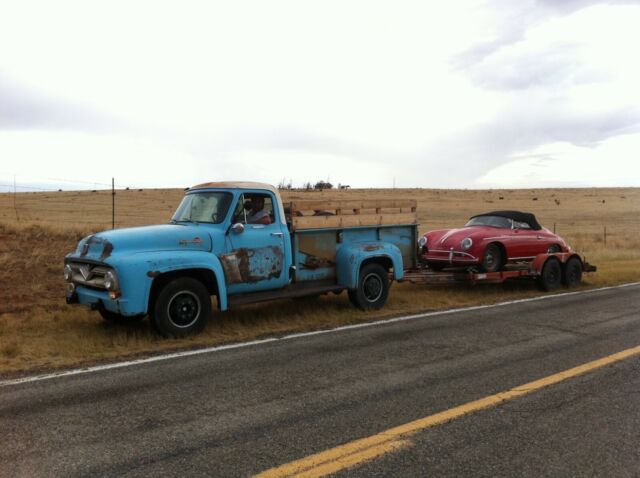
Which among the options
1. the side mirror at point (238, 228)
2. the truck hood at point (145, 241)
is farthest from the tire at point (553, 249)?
the truck hood at point (145, 241)

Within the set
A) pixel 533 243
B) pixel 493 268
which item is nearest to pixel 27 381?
pixel 493 268

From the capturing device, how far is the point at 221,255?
311 inches

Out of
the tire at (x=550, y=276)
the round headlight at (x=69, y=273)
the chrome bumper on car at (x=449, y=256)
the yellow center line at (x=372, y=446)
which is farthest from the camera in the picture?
the tire at (x=550, y=276)

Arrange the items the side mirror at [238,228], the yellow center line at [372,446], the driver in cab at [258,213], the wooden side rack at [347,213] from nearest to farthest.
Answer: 1. the yellow center line at [372,446]
2. the side mirror at [238,228]
3. the driver in cab at [258,213]
4. the wooden side rack at [347,213]

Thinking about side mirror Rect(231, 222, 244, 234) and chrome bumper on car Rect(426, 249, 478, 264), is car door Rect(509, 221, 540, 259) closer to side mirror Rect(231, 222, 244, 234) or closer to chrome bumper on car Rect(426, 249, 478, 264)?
chrome bumper on car Rect(426, 249, 478, 264)

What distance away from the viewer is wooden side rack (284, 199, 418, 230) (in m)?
8.99

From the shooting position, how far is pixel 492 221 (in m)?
12.5

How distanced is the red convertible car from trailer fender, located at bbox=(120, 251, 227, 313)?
18.3ft

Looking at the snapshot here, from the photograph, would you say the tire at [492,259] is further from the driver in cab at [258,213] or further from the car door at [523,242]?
the driver in cab at [258,213]

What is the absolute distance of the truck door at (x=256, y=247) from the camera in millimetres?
8047

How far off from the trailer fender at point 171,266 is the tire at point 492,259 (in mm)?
6066

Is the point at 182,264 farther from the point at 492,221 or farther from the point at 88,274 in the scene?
the point at 492,221

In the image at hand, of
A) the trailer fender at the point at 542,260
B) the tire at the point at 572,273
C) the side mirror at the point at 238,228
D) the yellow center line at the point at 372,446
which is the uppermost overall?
the side mirror at the point at 238,228

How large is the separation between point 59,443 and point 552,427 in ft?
12.6
